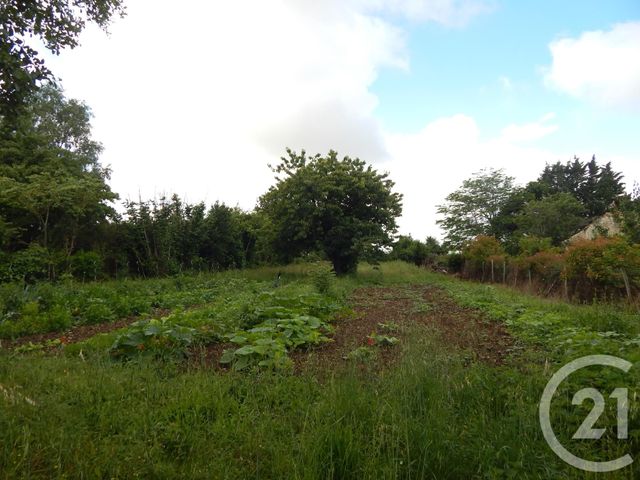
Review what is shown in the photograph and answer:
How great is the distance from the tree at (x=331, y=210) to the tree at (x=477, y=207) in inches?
740

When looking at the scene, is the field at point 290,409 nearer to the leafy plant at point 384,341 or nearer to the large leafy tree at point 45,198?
the leafy plant at point 384,341

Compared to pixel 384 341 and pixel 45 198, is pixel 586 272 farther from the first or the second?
pixel 45 198

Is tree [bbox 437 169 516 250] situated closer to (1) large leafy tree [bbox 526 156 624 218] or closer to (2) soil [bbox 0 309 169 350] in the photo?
(1) large leafy tree [bbox 526 156 624 218]

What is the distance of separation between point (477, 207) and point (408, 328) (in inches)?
1338

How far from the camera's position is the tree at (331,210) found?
54.6 ft

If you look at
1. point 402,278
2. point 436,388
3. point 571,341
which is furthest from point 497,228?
point 436,388

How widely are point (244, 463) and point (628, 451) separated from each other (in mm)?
2334

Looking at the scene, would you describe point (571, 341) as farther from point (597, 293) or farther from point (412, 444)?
point (597, 293)

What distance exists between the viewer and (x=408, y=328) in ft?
16.4

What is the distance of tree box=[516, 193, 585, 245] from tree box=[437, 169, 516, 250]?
5689 millimetres

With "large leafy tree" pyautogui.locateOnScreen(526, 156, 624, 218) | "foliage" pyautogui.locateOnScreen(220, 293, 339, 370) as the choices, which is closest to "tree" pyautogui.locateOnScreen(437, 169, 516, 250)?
"large leafy tree" pyautogui.locateOnScreen(526, 156, 624, 218)

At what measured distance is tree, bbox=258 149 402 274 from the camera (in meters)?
16.7

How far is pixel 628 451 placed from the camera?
204cm

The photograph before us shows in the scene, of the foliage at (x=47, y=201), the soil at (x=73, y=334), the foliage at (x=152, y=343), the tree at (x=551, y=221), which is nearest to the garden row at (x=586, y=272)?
the foliage at (x=152, y=343)
